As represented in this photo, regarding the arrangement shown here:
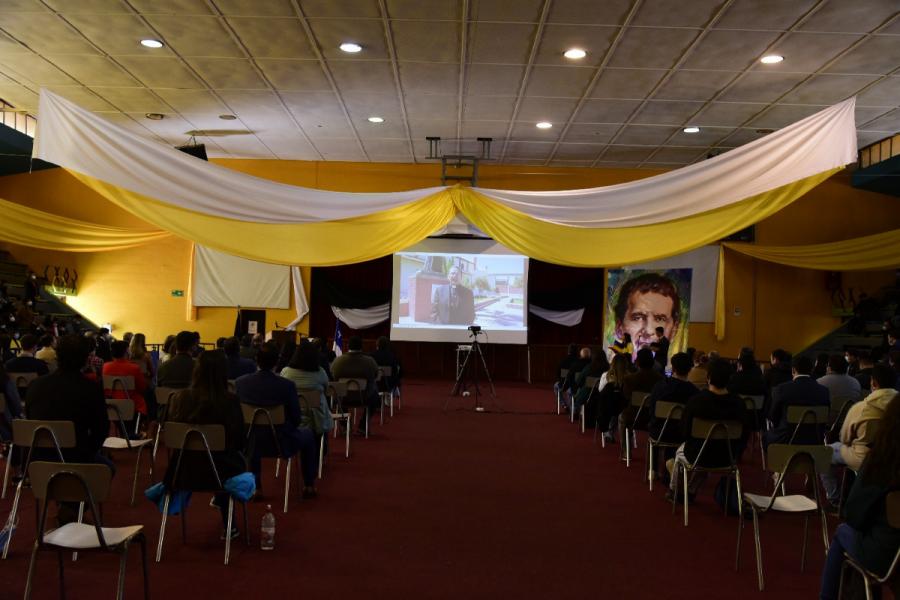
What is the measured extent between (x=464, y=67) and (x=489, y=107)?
171 cm

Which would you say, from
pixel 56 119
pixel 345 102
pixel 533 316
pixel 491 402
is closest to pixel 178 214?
pixel 56 119

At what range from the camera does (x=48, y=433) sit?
13.1 ft

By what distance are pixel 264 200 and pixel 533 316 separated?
454 inches

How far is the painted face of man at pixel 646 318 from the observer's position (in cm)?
1448

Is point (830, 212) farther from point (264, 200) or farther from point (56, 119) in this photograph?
point (56, 119)

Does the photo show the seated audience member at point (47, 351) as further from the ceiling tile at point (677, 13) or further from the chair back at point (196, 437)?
the ceiling tile at point (677, 13)

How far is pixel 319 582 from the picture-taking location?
12.8ft

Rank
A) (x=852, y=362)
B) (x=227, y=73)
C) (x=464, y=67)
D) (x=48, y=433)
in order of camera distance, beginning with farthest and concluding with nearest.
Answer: (x=852, y=362) < (x=227, y=73) < (x=464, y=67) < (x=48, y=433)

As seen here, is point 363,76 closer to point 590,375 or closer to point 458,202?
point 590,375

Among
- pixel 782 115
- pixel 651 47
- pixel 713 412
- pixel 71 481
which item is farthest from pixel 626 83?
pixel 71 481

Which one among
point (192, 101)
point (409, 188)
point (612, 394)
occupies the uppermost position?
point (192, 101)

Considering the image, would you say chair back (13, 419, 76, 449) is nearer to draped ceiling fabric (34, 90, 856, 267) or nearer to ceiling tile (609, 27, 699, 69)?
draped ceiling fabric (34, 90, 856, 267)

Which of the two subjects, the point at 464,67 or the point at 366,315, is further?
the point at 366,315

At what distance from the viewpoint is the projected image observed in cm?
1428
